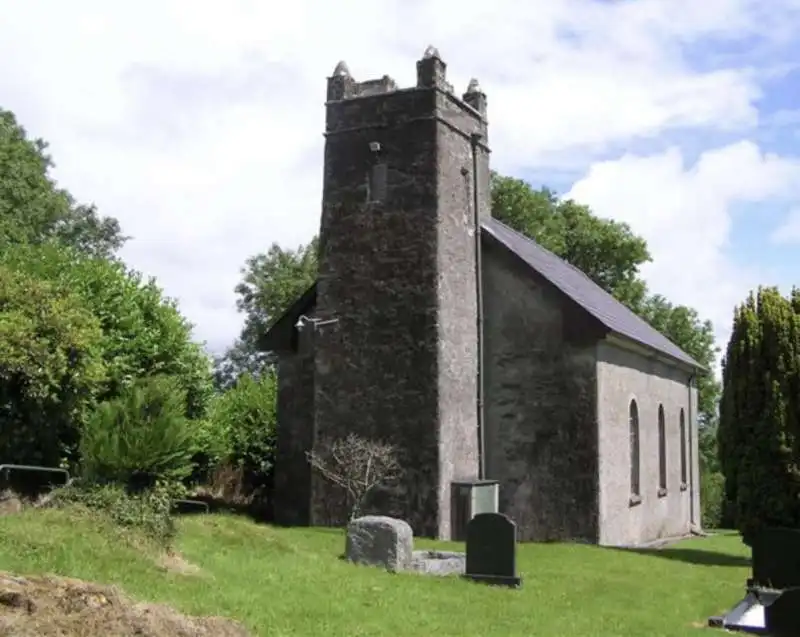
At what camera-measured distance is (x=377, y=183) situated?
23.7 meters

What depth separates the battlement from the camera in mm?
23344

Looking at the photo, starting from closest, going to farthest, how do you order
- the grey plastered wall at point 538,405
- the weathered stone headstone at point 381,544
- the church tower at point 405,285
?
1. the weathered stone headstone at point 381,544
2. the church tower at point 405,285
3. the grey plastered wall at point 538,405

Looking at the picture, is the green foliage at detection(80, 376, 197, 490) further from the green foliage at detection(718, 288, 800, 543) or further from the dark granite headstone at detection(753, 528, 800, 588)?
the green foliage at detection(718, 288, 800, 543)

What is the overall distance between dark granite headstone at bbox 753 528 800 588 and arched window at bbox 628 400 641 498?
33.6 ft

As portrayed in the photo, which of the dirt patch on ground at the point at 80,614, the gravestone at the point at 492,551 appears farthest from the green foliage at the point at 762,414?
the dirt patch on ground at the point at 80,614

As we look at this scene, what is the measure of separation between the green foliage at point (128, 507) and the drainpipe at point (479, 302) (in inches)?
443

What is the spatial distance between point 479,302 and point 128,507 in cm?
1308

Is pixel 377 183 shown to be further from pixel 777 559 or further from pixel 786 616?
pixel 786 616

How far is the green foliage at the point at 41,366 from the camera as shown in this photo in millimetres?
18797

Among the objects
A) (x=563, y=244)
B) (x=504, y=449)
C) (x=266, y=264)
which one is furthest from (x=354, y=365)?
(x=266, y=264)

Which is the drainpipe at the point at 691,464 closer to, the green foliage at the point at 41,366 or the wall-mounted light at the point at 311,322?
the wall-mounted light at the point at 311,322

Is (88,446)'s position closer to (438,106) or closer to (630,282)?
(438,106)

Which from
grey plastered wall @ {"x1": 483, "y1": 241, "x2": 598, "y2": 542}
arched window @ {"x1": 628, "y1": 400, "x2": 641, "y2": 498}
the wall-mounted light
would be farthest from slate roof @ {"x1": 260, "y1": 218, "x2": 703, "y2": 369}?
arched window @ {"x1": 628, "y1": 400, "x2": 641, "y2": 498}

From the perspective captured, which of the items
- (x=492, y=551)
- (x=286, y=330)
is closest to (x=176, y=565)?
(x=492, y=551)
